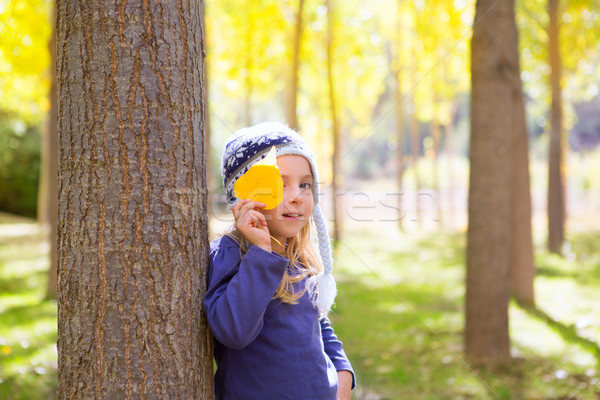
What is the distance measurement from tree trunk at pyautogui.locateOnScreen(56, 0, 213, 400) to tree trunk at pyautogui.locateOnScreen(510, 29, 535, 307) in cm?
593

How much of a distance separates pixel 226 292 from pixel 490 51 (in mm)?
3590

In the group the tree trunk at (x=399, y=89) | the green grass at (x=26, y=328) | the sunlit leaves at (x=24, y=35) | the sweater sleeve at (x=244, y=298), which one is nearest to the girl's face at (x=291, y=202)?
the sweater sleeve at (x=244, y=298)

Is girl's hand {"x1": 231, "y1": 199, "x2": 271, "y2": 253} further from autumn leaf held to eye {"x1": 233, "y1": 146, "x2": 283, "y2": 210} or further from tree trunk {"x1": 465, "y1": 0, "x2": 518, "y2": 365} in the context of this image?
tree trunk {"x1": 465, "y1": 0, "x2": 518, "y2": 365}

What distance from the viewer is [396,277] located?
906cm

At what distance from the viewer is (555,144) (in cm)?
1011

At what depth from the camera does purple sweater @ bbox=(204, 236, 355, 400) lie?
1.45 metres

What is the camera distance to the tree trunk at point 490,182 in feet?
14.0

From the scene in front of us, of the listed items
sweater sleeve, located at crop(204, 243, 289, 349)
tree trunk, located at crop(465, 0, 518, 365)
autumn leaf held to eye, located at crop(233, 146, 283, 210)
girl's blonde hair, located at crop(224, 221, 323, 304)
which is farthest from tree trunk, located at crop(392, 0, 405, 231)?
sweater sleeve, located at crop(204, 243, 289, 349)

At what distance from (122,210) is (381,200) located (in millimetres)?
13929

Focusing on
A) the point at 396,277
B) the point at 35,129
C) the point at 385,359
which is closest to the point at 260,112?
the point at 35,129

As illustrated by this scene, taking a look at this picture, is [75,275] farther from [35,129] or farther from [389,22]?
[35,129]

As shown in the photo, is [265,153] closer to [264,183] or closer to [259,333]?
[264,183]

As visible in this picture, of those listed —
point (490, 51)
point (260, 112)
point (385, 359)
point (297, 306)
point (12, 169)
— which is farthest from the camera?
point (260, 112)

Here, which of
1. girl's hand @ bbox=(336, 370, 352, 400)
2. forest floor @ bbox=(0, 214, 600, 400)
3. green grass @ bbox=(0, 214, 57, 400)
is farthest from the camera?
forest floor @ bbox=(0, 214, 600, 400)
